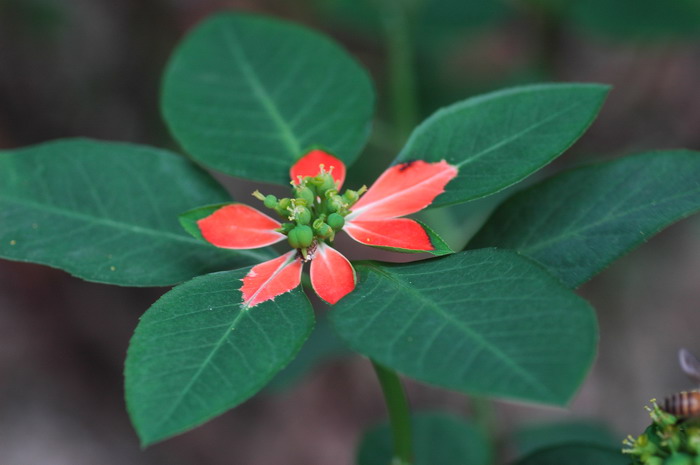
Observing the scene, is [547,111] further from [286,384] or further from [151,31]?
[151,31]

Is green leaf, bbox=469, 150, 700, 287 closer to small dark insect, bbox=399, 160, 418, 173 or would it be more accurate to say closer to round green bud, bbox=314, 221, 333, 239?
small dark insect, bbox=399, 160, 418, 173

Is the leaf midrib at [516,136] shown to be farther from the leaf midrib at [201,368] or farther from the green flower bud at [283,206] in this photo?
the leaf midrib at [201,368]

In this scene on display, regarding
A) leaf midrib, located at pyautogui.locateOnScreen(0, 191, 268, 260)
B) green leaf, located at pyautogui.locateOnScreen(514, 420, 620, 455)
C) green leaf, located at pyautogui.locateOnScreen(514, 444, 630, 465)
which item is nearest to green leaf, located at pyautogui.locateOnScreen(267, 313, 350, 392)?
green leaf, located at pyautogui.locateOnScreen(514, 420, 620, 455)

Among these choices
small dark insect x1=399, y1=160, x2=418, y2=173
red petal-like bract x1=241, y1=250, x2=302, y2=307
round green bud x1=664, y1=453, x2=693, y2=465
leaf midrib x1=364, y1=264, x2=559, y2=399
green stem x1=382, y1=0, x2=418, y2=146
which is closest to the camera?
leaf midrib x1=364, y1=264, x2=559, y2=399

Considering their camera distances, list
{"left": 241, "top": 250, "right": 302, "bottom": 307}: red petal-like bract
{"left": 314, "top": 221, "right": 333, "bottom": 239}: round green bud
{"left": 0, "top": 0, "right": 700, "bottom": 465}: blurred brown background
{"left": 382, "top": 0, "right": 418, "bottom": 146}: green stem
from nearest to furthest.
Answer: {"left": 241, "top": 250, "right": 302, "bottom": 307}: red petal-like bract < {"left": 314, "top": 221, "right": 333, "bottom": 239}: round green bud < {"left": 382, "top": 0, "right": 418, "bottom": 146}: green stem < {"left": 0, "top": 0, "right": 700, "bottom": 465}: blurred brown background

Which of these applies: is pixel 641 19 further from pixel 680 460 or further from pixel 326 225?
pixel 680 460

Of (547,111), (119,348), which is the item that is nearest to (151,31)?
(119,348)

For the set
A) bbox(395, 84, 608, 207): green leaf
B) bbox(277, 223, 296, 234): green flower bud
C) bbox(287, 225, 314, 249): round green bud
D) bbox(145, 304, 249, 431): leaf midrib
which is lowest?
bbox(145, 304, 249, 431): leaf midrib
